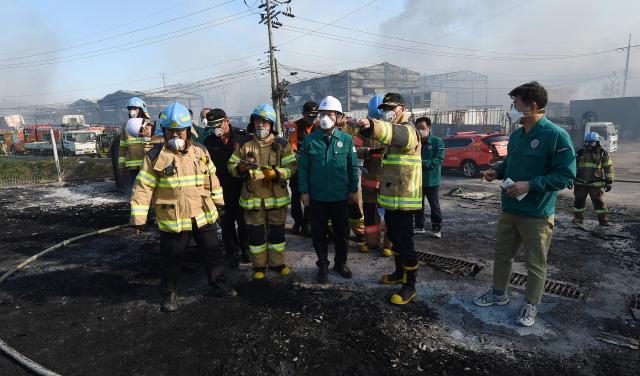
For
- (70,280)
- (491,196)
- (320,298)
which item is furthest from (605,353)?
(491,196)

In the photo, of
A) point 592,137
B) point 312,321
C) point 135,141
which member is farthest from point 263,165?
point 592,137

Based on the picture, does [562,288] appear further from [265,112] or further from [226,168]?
[226,168]

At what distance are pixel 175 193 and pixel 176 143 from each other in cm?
48

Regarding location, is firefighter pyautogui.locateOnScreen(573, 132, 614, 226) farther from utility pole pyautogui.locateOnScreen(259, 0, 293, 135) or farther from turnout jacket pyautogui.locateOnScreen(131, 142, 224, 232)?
utility pole pyautogui.locateOnScreen(259, 0, 293, 135)

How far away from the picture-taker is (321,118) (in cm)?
360

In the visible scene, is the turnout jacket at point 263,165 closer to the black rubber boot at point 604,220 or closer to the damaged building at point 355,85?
the black rubber boot at point 604,220

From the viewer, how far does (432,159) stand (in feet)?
18.1

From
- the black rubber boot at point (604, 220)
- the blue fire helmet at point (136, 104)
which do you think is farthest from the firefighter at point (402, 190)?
the black rubber boot at point (604, 220)

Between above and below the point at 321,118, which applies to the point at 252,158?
below

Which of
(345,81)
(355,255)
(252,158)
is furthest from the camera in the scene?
(345,81)

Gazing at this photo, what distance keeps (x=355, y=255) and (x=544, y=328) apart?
7.76 ft

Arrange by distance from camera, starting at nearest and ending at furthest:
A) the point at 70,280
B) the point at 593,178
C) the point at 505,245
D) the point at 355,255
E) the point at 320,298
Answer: the point at 505,245 → the point at 320,298 → the point at 70,280 → the point at 355,255 → the point at 593,178

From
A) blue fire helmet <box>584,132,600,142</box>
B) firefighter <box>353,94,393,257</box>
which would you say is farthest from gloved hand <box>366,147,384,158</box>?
blue fire helmet <box>584,132,600,142</box>

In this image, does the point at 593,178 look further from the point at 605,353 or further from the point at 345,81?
the point at 345,81
